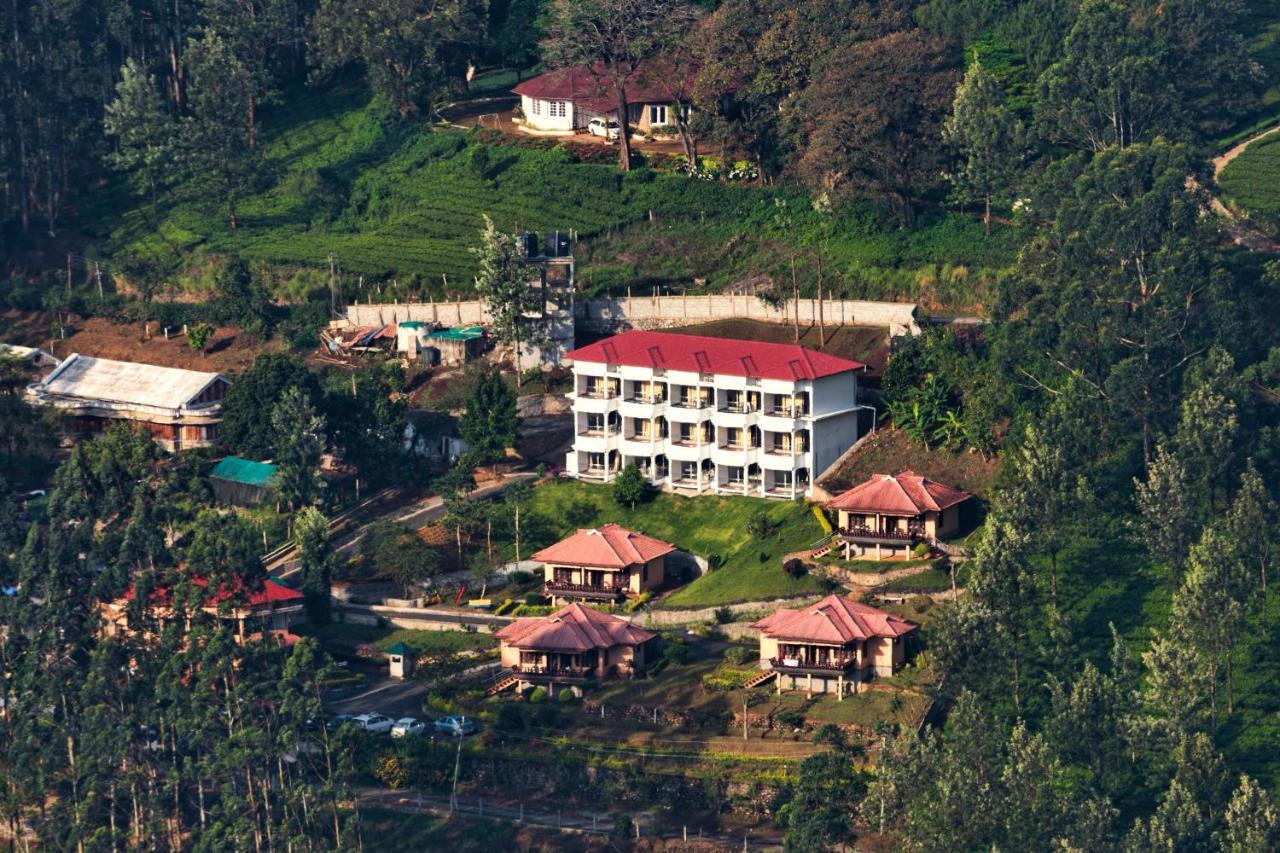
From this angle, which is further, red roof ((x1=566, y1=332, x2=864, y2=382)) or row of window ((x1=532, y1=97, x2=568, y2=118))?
row of window ((x1=532, y1=97, x2=568, y2=118))

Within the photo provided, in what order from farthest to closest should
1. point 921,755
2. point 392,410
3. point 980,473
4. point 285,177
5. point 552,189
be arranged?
point 285,177 → point 552,189 → point 392,410 → point 980,473 → point 921,755

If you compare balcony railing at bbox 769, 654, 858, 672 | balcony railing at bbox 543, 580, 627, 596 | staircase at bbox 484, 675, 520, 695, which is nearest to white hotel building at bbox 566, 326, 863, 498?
balcony railing at bbox 543, 580, 627, 596

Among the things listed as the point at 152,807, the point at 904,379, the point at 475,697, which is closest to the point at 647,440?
the point at 904,379

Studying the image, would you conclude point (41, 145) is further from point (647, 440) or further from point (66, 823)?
point (66, 823)

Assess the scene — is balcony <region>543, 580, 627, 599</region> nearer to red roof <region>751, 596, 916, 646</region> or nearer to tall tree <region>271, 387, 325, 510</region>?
red roof <region>751, 596, 916, 646</region>

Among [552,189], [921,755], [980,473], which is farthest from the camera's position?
[552,189]

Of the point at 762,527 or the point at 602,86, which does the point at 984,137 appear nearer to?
the point at 602,86
